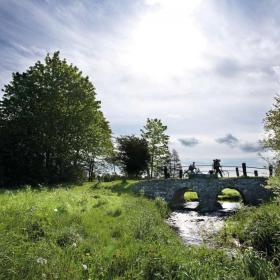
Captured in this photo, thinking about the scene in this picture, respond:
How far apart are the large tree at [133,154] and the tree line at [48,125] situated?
5.05 meters

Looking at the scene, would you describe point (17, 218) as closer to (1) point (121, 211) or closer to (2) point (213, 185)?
(1) point (121, 211)

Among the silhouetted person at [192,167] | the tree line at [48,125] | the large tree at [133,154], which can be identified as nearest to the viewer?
the tree line at [48,125]

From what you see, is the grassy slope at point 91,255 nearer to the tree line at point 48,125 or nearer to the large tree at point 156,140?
the tree line at point 48,125

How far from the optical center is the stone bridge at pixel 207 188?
41.4 m

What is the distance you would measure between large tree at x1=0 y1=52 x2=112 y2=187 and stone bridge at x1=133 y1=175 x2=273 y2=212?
945cm

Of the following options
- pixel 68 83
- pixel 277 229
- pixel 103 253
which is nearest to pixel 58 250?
pixel 103 253

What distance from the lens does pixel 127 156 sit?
177 feet

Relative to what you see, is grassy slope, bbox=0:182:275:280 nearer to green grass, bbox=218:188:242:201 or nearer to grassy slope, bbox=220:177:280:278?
grassy slope, bbox=220:177:280:278

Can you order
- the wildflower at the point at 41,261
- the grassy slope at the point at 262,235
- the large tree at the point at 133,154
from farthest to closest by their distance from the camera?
the large tree at the point at 133,154, the grassy slope at the point at 262,235, the wildflower at the point at 41,261

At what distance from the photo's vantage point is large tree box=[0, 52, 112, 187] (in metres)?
41.0

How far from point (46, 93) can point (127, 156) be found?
1610cm

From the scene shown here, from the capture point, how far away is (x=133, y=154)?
53.5 m

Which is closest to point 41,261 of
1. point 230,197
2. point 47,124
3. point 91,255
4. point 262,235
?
point 91,255

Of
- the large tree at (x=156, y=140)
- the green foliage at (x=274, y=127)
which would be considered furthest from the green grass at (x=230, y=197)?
the green foliage at (x=274, y=127)
